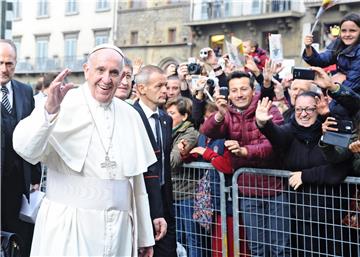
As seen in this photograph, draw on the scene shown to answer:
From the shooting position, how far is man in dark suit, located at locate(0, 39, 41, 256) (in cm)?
512

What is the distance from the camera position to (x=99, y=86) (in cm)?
423

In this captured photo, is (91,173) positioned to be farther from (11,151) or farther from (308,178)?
(308,178)

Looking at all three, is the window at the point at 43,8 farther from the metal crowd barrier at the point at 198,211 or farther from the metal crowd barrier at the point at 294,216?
the metal crowd barrier at the point at 294,216

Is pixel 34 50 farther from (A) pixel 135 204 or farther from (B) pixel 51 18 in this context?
(A) pixel 135 204

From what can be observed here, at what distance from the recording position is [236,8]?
115ft

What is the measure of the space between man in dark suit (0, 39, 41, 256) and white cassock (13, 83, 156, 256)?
1004 millimetres

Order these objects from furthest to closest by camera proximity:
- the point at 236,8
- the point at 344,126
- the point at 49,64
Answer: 1. the point at 49,64
2. the point at 236,8
3. the point at 344,126

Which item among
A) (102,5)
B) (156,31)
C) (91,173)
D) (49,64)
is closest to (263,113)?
(91,173)

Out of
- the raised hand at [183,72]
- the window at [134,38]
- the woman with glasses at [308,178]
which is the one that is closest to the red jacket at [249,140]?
the woman with glasses at [308,178]

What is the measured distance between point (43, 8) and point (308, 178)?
45094 mm

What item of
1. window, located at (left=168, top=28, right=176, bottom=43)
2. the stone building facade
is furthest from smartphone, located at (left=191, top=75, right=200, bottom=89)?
window, located at (left=168, top=28, right=176, bottom=43)

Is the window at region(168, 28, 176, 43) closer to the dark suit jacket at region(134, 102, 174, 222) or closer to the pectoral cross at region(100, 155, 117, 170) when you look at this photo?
the dark suit jacket at region(134, 102, 174, 222)

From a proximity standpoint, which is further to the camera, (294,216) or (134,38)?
(134,38)

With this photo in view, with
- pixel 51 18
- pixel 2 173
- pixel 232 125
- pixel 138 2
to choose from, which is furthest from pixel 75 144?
pixel 51 18
